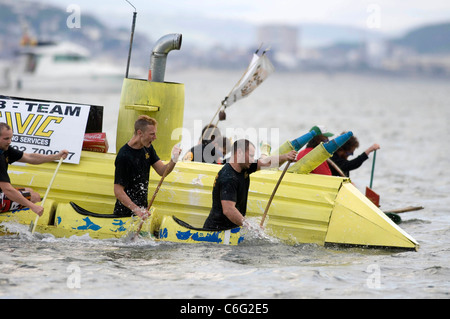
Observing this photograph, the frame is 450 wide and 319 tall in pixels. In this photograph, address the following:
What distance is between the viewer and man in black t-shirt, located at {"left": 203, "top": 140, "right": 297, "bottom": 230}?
24.1 feet

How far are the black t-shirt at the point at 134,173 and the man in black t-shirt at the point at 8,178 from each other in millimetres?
814

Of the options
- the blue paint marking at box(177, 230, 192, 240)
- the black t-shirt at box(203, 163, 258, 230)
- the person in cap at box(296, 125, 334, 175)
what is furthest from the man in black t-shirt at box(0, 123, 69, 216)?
the person in cap at box(296, 125, 334, 175)

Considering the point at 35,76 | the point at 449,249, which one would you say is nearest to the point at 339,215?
the point at 449,249

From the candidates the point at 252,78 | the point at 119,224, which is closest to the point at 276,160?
the point at 119,224

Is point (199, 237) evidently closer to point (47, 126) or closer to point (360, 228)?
point (360, 228)

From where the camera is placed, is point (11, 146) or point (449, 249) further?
point (449, 249)

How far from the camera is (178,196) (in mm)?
8188

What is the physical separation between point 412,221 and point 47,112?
5912 millimetres

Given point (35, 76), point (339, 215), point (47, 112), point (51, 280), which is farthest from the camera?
point (35, 76)

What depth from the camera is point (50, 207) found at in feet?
26.5

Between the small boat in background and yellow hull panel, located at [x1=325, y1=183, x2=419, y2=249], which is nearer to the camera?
yellow hull panel, located at [x1=325, y1=183, x2=419, y2=249]

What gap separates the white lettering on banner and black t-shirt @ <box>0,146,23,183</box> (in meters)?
0.62

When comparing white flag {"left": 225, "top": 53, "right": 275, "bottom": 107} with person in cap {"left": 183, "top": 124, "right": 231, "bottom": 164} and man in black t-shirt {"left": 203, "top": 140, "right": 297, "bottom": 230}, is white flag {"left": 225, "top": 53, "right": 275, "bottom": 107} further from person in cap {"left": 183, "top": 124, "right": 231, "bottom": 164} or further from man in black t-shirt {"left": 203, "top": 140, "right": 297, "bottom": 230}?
man in black t-shirt {"left": 203, "top": 140, "right": 297, "bottom": 230}
